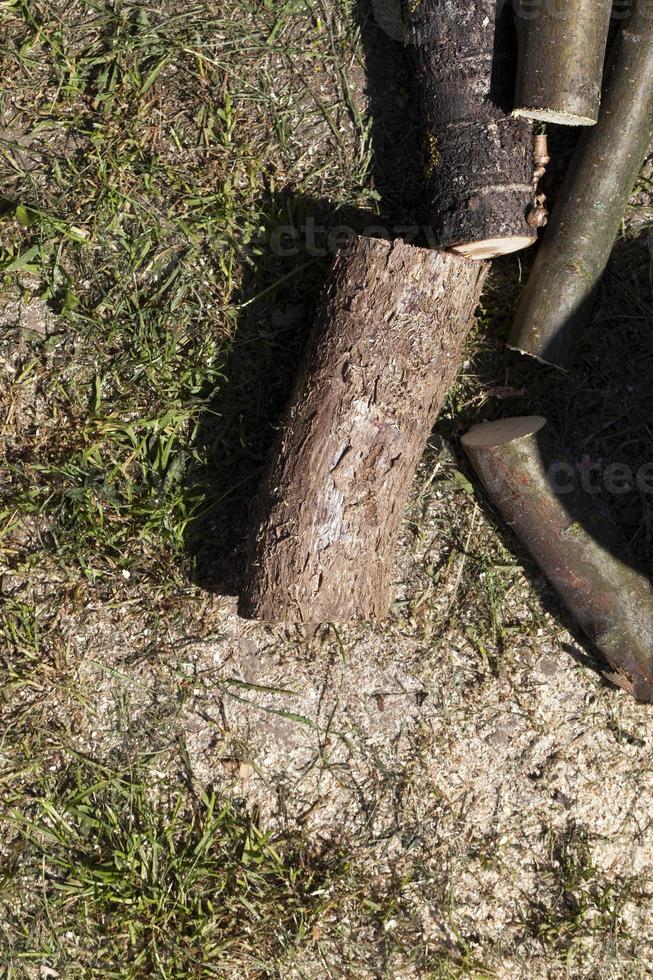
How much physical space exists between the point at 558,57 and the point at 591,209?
53 cm

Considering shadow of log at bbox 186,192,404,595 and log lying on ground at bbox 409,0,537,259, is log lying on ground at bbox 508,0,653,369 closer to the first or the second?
log lying on ground at bbox 409,0,537,259

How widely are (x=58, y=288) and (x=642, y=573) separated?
8.37 feet

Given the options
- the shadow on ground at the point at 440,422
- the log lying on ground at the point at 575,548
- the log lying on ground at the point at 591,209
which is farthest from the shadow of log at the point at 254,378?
the log lying on ground at the point at 575,548

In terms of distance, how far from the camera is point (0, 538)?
309 centimetres

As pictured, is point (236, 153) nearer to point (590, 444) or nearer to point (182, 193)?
point (182, 193)

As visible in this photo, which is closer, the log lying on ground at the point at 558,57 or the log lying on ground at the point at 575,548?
the log lying on ground at the point at 558,57

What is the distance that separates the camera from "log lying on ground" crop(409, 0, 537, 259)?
2.74 m

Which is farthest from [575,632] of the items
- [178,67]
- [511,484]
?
[178,67]

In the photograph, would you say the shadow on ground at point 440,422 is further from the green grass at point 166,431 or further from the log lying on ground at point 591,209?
the log lying on ground at point 591,209

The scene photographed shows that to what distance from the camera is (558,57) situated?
2.67 m

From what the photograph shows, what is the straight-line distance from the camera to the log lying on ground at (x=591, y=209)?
9.43 ft

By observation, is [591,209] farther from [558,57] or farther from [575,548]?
[575,548]

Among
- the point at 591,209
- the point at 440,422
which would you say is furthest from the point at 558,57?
the point at 440,422

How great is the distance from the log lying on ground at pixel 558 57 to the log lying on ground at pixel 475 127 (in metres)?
0.08
